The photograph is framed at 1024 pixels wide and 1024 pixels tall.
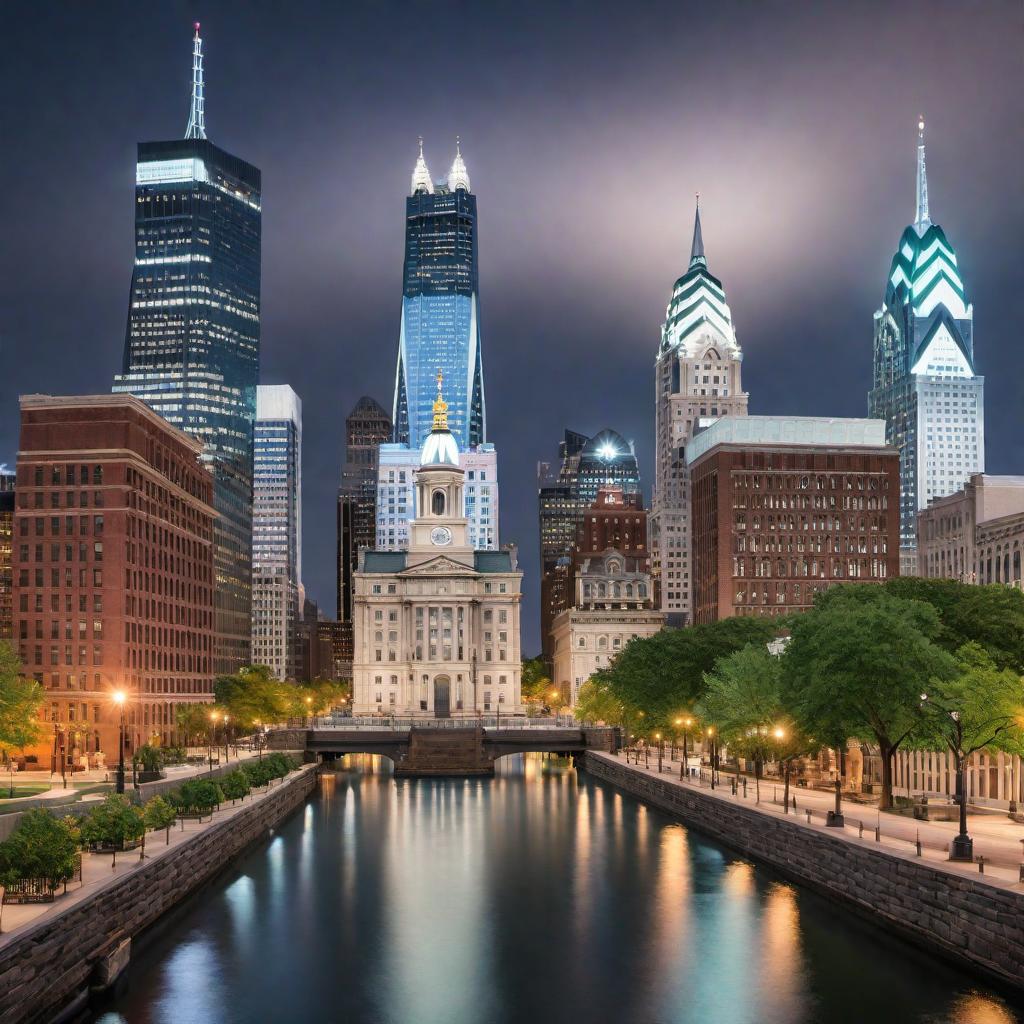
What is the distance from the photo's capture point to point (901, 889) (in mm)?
59469

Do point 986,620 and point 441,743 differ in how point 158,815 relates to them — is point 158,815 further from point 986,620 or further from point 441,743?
point 441,743

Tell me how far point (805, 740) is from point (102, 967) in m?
57.3

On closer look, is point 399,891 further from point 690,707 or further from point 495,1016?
point 690,707

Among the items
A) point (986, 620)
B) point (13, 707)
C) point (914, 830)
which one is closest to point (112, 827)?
point (13, 707)

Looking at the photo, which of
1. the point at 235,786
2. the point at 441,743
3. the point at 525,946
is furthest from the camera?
the point at 441,743

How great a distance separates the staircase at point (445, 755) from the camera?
166625mm

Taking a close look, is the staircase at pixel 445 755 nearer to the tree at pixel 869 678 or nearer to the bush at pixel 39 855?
the tree at pixel 869 678

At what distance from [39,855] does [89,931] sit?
11.3 feet

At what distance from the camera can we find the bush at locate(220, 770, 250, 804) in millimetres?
99031

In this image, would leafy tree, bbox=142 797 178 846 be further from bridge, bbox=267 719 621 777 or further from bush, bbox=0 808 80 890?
bridge, bbox=267 719 621 777

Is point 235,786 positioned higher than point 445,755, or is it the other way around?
point 235,786

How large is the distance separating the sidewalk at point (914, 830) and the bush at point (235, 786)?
110 feet

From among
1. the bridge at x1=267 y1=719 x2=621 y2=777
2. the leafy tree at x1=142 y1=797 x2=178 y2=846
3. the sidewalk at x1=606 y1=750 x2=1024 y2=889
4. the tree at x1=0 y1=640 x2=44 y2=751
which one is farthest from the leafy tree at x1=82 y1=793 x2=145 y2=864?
the bridge at x1=267 y1=719 x2=621 y2=777

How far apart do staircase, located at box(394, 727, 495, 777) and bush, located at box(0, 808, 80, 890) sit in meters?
114
